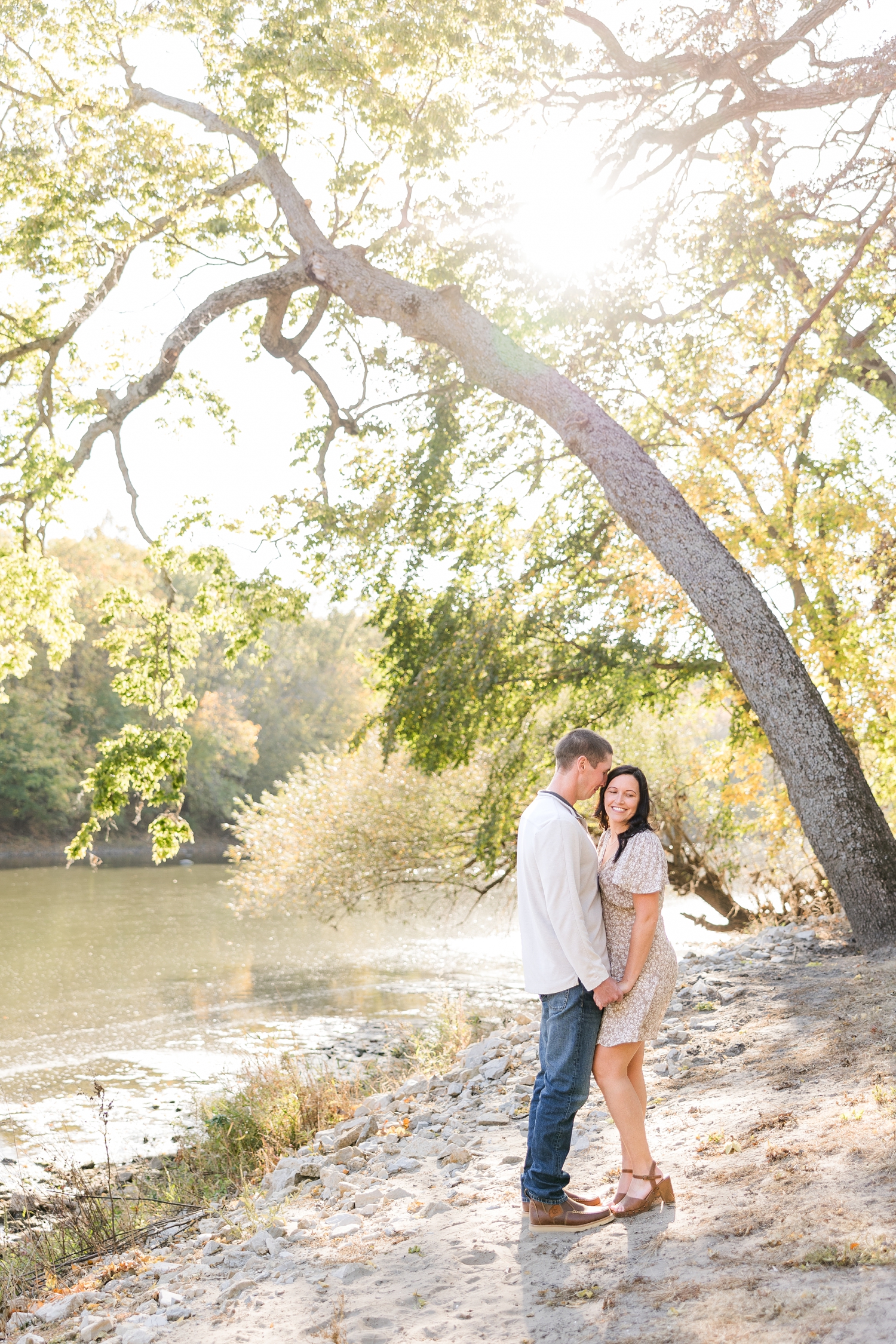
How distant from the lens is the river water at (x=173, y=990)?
11.6 meters

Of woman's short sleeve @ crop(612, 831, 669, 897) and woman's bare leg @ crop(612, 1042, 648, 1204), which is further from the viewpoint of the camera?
woman's bare leg @ crop(612, 1042, 648, 1204)

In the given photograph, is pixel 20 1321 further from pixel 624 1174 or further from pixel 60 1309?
pixel 624 1174

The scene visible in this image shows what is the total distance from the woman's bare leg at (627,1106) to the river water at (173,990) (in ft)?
23.3

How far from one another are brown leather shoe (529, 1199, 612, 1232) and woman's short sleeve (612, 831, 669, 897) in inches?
52.5

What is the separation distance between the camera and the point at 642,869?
4.13 metres

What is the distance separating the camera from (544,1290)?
3.71m

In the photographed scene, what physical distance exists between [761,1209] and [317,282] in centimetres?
1003

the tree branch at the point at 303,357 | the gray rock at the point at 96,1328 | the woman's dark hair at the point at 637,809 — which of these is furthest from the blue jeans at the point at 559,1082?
the tree branch at the point at 303,357

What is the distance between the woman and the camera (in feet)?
13.5

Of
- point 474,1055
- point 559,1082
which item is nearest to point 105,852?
point 474,1055

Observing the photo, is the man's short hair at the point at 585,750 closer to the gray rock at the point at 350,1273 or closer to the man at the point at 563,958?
the man at the point at 563,958

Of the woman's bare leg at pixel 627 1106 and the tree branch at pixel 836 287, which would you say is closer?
the woman's bare leg at pixel 627 1106

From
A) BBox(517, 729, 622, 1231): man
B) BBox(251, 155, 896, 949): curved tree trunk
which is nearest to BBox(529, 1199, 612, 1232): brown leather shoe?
BBox(517, 729, 622, 1231): man

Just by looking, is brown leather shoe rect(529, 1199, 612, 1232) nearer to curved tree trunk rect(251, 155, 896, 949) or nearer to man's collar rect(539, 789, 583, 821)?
man's collar rect(539, 789, 583, 821)
